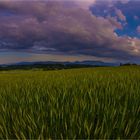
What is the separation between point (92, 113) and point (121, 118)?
1.07 ft

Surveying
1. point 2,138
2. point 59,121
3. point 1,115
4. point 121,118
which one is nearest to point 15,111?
point 1,115

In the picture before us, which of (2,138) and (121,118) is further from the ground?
(121,118)

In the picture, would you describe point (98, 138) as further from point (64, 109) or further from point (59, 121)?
point (64, 109)

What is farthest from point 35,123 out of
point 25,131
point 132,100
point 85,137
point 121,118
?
point 132,100

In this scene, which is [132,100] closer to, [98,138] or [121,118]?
[121,118]

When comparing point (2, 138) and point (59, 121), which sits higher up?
point (59, 121)

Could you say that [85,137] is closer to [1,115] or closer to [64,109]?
[64,109]

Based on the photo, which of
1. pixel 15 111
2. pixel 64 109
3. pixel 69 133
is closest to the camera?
pixel 69 133

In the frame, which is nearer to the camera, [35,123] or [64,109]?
[35,123]

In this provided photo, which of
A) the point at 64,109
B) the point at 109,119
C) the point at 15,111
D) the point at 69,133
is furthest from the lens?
the point at 15,111

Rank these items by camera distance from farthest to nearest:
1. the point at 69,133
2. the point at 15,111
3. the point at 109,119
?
1. the point at 15,111
2. the point at 109,119
3. the point at 69,133

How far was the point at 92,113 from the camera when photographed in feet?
10.1

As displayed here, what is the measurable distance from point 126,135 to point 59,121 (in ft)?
2.28

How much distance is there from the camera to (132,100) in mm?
3768
